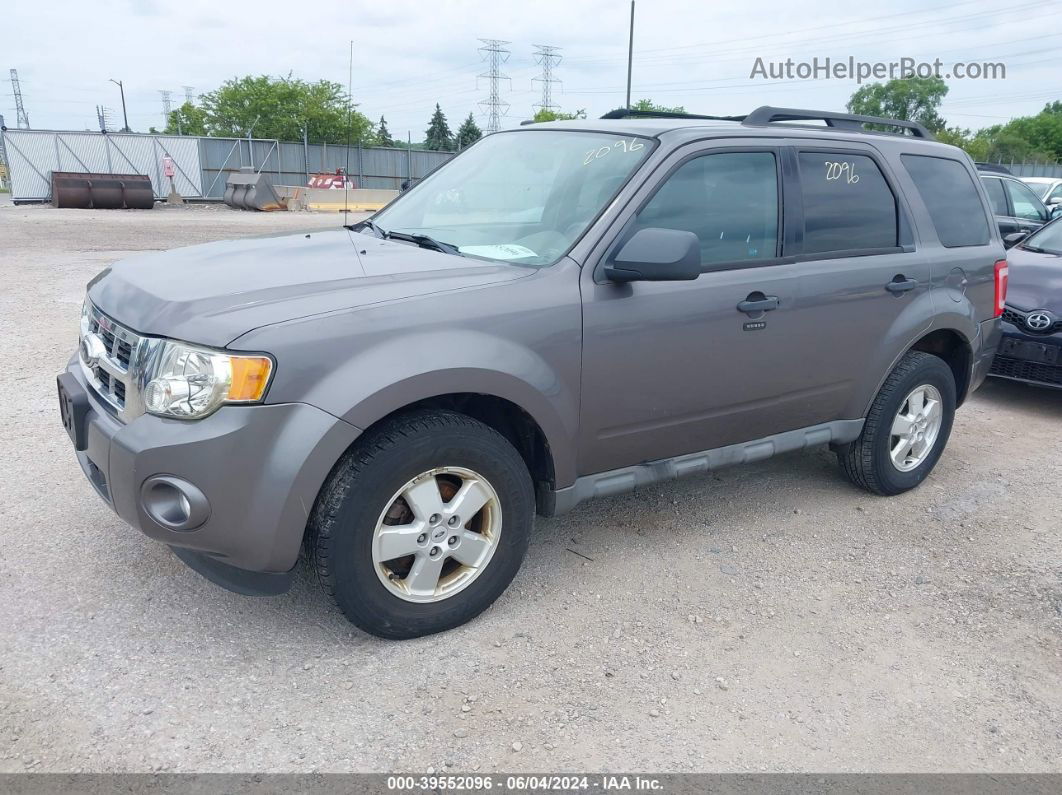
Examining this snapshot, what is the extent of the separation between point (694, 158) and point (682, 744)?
2.29 metres

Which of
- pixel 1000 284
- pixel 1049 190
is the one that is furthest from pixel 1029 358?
pixel 1049 190

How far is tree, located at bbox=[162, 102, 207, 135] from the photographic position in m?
79.6

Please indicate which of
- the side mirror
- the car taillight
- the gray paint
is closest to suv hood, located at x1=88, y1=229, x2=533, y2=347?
the gray paint

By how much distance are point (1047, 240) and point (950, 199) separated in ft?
11.7

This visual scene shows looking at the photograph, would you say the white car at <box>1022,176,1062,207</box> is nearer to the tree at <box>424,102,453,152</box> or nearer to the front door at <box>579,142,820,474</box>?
the front door at <box>579,142,820,474</box>

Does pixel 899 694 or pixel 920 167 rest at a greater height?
pixel 920 167

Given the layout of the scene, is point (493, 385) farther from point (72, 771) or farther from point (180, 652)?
point (72, 771)

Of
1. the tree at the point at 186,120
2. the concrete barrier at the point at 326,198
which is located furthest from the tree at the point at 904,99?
the concrete barrier at the point at 326,198

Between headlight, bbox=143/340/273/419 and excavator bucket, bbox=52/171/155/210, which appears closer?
headlight, bbox=143/340/273/419

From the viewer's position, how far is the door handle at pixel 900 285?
4.21 meters

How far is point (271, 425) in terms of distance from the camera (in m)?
2.62

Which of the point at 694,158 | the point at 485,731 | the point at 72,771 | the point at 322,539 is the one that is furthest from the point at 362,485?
the point at 694,158

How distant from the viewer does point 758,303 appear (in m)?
3.67

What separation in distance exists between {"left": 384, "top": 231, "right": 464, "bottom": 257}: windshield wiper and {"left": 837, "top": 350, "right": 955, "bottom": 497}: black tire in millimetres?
2352
